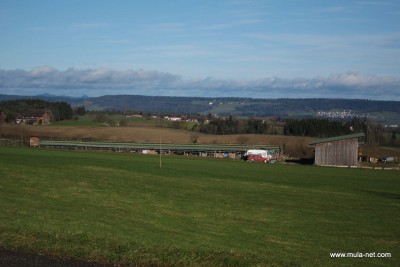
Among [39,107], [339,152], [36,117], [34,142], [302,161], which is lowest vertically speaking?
[302,161]

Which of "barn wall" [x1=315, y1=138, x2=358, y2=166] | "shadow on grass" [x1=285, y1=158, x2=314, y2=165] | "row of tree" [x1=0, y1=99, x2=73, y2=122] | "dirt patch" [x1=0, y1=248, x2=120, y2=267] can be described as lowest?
"shadow on grass" [x1=285, y1=158, x2=314, y2=165]

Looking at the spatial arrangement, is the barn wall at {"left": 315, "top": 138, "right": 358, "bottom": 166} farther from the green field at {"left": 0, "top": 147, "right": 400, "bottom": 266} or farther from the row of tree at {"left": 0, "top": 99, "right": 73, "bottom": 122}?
the row of tree at {"left": 0, "top": 99, "right": 73, "bottom": 122}

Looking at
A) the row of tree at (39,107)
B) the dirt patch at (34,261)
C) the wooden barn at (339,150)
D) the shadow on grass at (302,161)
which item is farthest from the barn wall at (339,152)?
the row of tree at (39,107)

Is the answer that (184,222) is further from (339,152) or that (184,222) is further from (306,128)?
(306,128)

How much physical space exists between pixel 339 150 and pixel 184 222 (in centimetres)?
5601

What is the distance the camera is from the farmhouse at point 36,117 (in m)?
128

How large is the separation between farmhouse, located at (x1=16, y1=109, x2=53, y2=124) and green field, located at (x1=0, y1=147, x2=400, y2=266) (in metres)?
101

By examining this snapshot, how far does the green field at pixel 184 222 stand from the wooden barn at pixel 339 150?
3773 centimetres

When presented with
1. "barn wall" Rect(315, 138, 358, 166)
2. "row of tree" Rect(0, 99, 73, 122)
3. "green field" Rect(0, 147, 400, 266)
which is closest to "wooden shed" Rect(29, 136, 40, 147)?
"barn wall" Rect(315, 138, 358, 166)

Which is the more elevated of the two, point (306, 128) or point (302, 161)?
point (306, 128)

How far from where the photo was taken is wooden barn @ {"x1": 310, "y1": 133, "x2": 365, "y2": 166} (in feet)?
233

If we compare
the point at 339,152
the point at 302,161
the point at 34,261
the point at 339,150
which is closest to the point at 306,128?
the point at 302,161

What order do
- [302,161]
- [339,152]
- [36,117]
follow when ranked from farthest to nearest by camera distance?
1. [36,117]
2. [302,161]
3. [339,152]

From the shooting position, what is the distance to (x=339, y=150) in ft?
234
